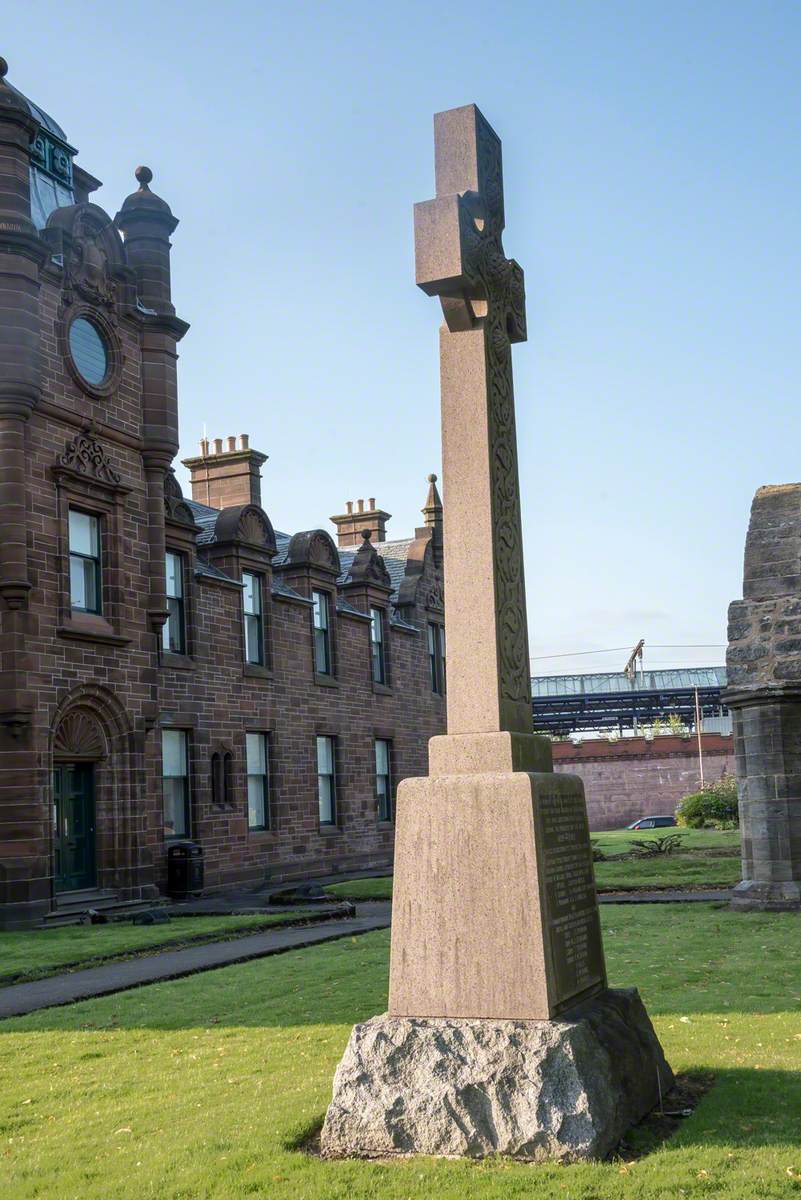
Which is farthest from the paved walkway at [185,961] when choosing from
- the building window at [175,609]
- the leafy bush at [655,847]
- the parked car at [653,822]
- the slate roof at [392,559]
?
the parked car at [653,822]

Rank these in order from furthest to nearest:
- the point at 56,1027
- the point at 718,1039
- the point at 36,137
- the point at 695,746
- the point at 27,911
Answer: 1. the point at 695,746
2. the point at 36,137
3. the point at 27,911
4. the point at 56,1027
5. the point at 718,1039

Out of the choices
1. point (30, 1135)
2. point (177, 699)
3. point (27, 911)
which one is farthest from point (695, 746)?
point (30, 1135)

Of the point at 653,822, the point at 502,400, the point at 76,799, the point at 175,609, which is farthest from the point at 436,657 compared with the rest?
the point at 502,400

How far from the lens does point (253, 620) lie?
29266 mm

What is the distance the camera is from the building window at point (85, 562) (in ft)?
73.0

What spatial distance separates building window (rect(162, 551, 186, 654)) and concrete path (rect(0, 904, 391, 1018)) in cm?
884

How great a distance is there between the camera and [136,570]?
23594 mm

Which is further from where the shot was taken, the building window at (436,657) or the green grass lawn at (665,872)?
the building window at (436,657)

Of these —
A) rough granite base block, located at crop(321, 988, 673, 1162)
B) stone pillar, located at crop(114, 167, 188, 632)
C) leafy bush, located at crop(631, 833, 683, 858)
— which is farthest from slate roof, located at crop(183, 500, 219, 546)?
rough granite base block, located at crop(321, 988, 673, 1162)

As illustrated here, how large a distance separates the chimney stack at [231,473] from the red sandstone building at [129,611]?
0.06 meters

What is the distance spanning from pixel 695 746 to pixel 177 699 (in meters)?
30.5

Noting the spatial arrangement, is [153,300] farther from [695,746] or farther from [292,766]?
[695,746]

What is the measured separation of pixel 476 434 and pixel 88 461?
16250 mm

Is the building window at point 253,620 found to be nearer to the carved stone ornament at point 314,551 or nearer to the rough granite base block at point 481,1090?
the carved stone ornament at point 314,551
